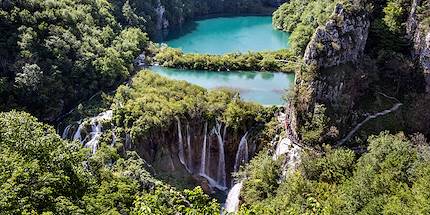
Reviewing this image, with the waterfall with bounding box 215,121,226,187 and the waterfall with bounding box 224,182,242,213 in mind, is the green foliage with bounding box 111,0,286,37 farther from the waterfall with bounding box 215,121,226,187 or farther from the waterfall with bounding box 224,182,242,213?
the waterfall with bounding box 224,182,242,213

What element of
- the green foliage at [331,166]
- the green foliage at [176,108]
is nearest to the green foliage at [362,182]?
the green foliage at [331,166]

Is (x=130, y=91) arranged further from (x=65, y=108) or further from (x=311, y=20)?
(x=311, y=20)

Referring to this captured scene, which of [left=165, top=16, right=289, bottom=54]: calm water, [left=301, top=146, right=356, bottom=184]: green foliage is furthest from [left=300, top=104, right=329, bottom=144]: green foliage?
[left=165, top=16, right=289, bottom=54]: calm water

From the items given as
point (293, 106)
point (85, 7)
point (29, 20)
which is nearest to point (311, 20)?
point (293, 106)

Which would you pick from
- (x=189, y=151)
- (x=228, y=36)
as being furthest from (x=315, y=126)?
(x=228, y=36)

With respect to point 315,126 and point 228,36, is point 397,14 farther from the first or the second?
point 228,36

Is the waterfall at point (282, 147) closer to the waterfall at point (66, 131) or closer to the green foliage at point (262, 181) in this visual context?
the green foliage at point (262, 181)
